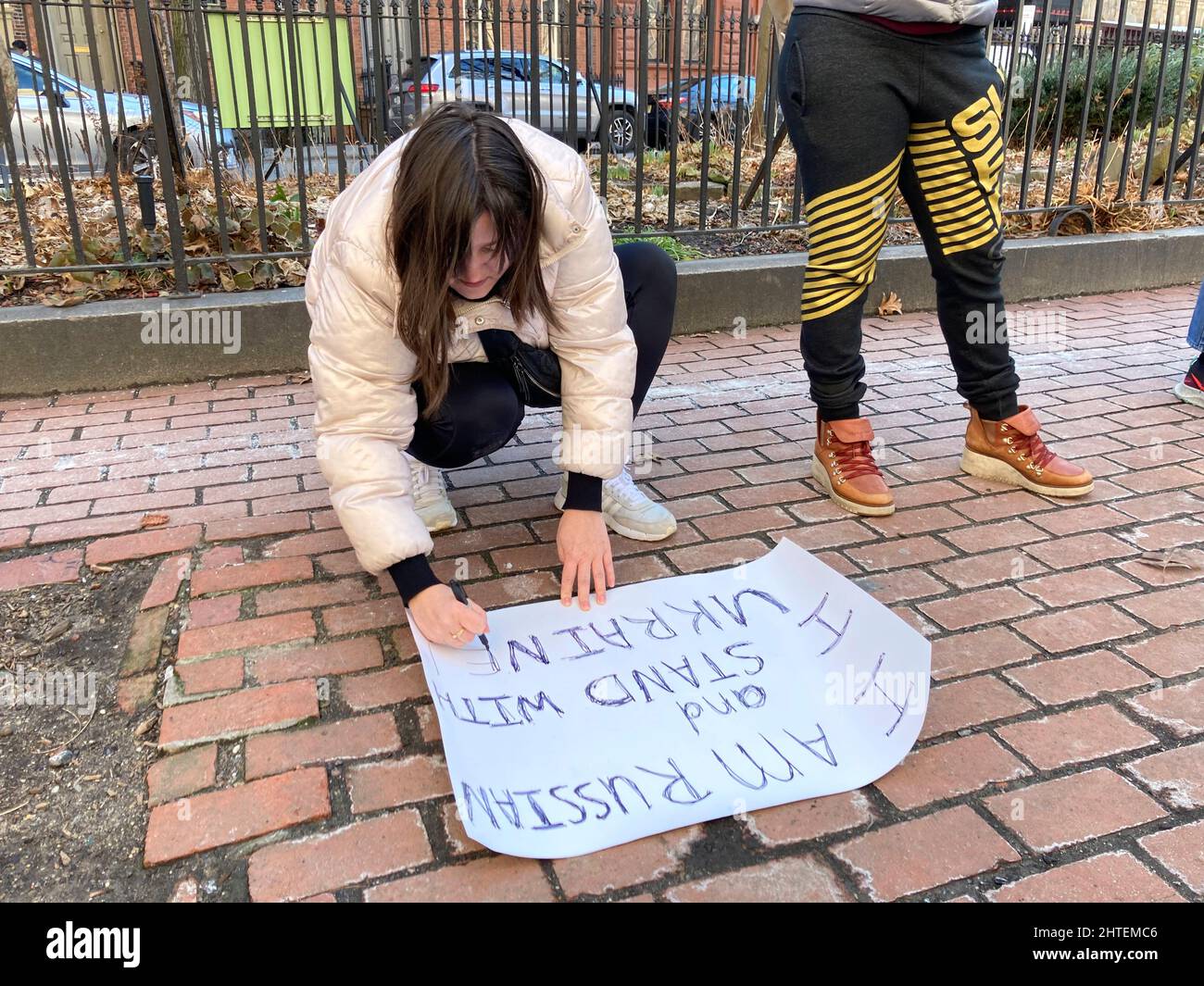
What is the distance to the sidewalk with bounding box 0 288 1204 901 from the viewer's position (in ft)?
4.78

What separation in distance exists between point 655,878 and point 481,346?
1216mm

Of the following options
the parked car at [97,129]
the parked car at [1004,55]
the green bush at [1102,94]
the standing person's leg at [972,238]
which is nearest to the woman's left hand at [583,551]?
the standing person's leg at [972,238]

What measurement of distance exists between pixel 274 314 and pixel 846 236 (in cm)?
241

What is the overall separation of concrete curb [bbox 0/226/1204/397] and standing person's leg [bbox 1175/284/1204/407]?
150cm

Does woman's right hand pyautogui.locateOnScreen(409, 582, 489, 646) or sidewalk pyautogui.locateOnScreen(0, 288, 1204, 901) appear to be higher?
woman's right hand pyautogui.locateOnScreen(409, 582, 489, 646)

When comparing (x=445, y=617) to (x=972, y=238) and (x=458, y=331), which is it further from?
(x=972, y=238)

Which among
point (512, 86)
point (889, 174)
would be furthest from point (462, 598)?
point (512, 86)

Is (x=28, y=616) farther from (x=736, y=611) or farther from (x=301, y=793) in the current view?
(x=736, y=611)

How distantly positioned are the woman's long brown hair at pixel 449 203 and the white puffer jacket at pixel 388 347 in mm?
86

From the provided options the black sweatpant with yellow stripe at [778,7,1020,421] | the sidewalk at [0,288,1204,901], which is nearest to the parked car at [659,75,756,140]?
the sidewalk at [0,288,1204,901]

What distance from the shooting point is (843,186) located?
248 centimetres

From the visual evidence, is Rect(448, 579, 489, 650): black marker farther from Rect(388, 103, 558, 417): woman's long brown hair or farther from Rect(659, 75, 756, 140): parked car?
Rect(659, 75, 756, 140): parked car

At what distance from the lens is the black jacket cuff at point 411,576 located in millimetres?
1759

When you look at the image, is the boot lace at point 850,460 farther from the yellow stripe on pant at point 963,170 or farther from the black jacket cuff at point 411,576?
the black jacket cuff at point 411,576
